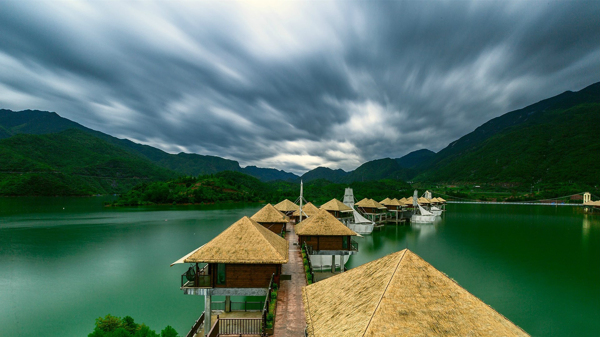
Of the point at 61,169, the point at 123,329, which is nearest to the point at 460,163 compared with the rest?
the point at 123,329

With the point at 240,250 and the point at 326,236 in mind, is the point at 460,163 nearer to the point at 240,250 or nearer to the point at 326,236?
the point at 326,236

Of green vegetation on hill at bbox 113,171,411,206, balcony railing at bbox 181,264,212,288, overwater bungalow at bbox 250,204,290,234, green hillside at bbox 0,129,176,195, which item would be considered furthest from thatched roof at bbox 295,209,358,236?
green hillside at bbox 0,129,176,195

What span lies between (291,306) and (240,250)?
3.71 meters

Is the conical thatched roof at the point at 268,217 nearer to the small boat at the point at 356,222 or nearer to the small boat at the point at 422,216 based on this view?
the small boat at the point at 356,222

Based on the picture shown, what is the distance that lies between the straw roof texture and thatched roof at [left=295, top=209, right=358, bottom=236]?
5903mm

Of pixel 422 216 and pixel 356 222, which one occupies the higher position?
pixel 356 222

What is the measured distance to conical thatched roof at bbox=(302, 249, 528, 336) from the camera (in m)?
4.70

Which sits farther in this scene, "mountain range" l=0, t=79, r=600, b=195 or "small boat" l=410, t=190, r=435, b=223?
"mountain range" l=0, t=79, r=600, b=195

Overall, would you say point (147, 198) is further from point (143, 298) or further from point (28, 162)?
point (143, 298)

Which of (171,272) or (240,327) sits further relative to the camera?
(171,272)

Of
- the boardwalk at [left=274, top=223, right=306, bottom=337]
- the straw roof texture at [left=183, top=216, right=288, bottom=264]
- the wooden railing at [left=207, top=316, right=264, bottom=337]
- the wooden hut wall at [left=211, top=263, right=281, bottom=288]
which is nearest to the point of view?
the boardwalk at [left=274, top=223, right=306, bottom=337]

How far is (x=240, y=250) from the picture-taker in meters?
12.5

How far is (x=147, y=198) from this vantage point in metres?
93.4

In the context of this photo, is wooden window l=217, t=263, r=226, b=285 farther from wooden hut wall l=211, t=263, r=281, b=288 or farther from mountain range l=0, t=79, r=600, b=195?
mountain range l=0, t=79, r=600, b=195
